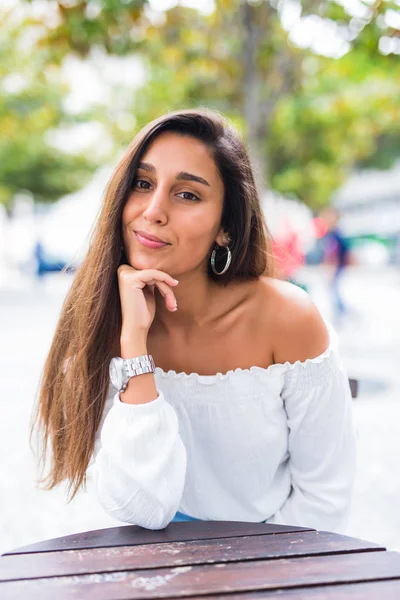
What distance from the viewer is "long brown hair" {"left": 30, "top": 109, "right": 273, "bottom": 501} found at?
6.13 ft

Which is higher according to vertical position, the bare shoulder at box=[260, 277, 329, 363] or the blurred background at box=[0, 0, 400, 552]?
the blurred background at box=[0, 0, 400, 552]

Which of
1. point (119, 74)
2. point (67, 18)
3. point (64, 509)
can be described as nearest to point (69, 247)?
point (119, 74)

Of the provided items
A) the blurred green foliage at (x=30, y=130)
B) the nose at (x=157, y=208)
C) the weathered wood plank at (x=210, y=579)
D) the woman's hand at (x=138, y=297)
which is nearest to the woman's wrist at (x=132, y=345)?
the woman's hand at (x=138, y=297)

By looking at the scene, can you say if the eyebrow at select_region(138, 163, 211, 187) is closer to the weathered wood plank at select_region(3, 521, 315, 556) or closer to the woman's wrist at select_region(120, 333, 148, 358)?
the woman's wrist at select_region(120, 333, 148, 358)

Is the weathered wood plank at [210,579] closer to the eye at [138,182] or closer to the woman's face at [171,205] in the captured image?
the woman's face at [171,205]

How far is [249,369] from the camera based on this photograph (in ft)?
6.52

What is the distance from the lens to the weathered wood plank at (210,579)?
49.4 inches

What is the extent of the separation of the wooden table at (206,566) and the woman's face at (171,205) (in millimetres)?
769

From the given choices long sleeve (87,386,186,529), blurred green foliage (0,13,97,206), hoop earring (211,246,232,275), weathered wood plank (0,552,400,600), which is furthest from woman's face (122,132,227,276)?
blurred green foliage (0,13,97,206)

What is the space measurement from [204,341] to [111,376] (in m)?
0.36

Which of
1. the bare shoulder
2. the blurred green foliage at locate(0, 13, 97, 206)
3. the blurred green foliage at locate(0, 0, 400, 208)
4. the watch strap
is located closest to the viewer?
the watch strap

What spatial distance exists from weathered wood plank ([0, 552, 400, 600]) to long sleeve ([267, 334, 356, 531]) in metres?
0.58

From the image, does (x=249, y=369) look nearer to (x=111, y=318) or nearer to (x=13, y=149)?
(x=111, y=318)

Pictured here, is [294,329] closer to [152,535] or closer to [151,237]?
[151,237]
